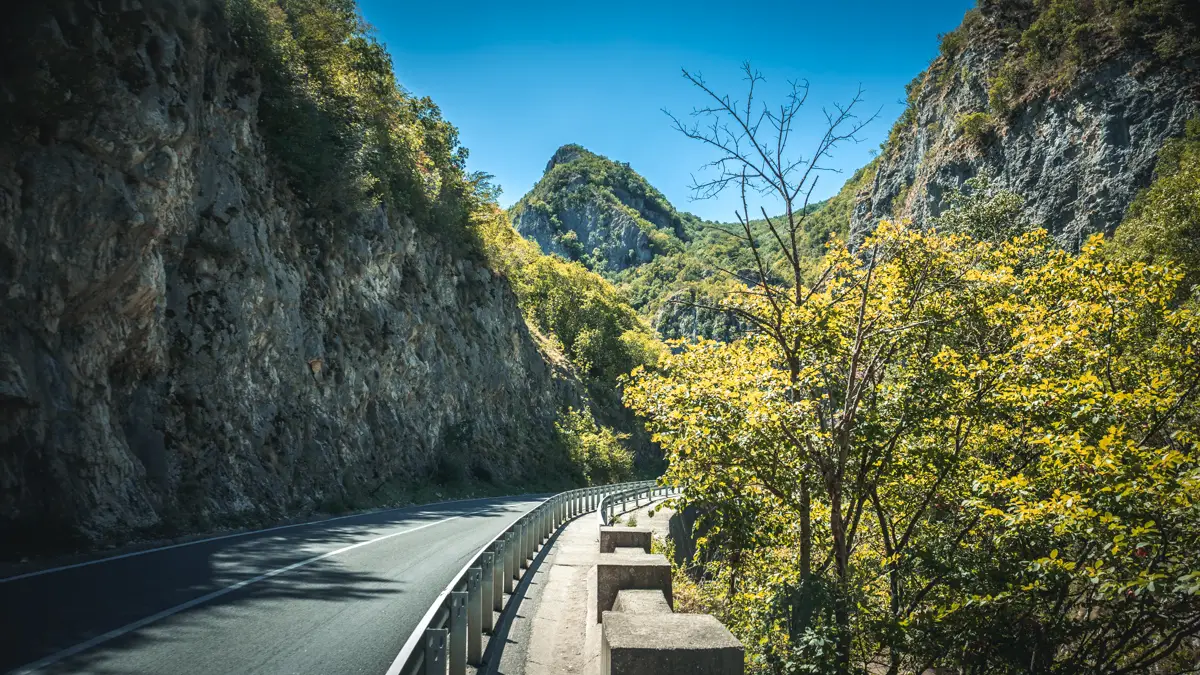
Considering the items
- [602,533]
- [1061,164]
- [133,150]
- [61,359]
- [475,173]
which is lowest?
[602,533]

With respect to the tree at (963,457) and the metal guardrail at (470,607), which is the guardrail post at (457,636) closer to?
the metal guardrail at (470,607)

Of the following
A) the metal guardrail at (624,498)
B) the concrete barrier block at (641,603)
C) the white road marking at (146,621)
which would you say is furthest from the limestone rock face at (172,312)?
the concrete barrier block at (641,603)

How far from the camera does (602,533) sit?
880 centimetres

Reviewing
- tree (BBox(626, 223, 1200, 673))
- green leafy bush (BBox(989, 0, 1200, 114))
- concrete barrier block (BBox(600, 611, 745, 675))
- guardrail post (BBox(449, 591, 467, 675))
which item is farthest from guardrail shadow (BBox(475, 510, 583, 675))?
green leafy bush (BBox(989, 0, 1200, 114))

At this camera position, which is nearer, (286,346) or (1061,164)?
(286,346)

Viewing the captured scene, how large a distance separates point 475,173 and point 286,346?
24500 millimetres

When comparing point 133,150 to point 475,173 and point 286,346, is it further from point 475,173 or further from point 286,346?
point 475,173

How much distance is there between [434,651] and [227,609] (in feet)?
16.5

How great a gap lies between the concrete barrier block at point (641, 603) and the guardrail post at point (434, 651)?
129cm

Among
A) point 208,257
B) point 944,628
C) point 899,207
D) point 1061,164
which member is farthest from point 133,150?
point 899,207

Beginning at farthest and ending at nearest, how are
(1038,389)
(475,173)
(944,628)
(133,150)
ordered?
(475,173)
(133,150)
(1038,389)
(944,628)

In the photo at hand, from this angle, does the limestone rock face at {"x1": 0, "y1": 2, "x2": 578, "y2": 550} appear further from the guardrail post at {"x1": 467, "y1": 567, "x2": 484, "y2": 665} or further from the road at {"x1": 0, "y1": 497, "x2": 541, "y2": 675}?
the guardrail post at {"x1": 467, "y1": 567, "x2": 484, "y2": 665}

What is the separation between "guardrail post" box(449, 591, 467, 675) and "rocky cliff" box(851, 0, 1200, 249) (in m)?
41.2

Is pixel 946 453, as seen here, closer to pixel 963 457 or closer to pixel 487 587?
pixel 963 457
